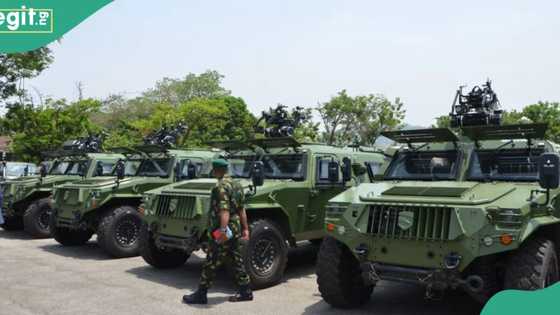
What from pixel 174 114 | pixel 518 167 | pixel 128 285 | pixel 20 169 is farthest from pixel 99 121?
pixel 518 167

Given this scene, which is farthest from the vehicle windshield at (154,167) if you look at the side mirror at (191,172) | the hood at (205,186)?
the hood at (205,186)

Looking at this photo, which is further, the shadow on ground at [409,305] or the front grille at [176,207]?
the front grille at [176,207]

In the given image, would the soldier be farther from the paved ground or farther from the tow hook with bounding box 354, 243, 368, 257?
the tow hook with bounding box 354, 243, 368, 257

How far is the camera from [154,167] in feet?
35.4

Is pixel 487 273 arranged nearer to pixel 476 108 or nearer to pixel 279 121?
pixel 476 108

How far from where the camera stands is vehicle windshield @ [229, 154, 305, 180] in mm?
8195

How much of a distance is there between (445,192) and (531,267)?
1.01 meters

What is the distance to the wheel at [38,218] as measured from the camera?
11.7 meters

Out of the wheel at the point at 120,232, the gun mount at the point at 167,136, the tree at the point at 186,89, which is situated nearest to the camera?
the wheel at the point at 120,232

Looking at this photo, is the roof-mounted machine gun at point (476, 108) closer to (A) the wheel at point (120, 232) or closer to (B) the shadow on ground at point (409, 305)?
(B) the shadow on ground at point (409, 305)

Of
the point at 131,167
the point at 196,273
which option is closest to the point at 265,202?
the point at 196,273

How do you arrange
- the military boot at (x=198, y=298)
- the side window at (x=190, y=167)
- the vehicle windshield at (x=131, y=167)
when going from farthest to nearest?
the vehicle windshield at (x=131, y=167) < the side window at (x=190, y=167) < the military boot at (x=198, y=298)

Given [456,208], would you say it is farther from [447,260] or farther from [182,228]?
[182,228]

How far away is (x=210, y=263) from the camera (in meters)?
6.13
